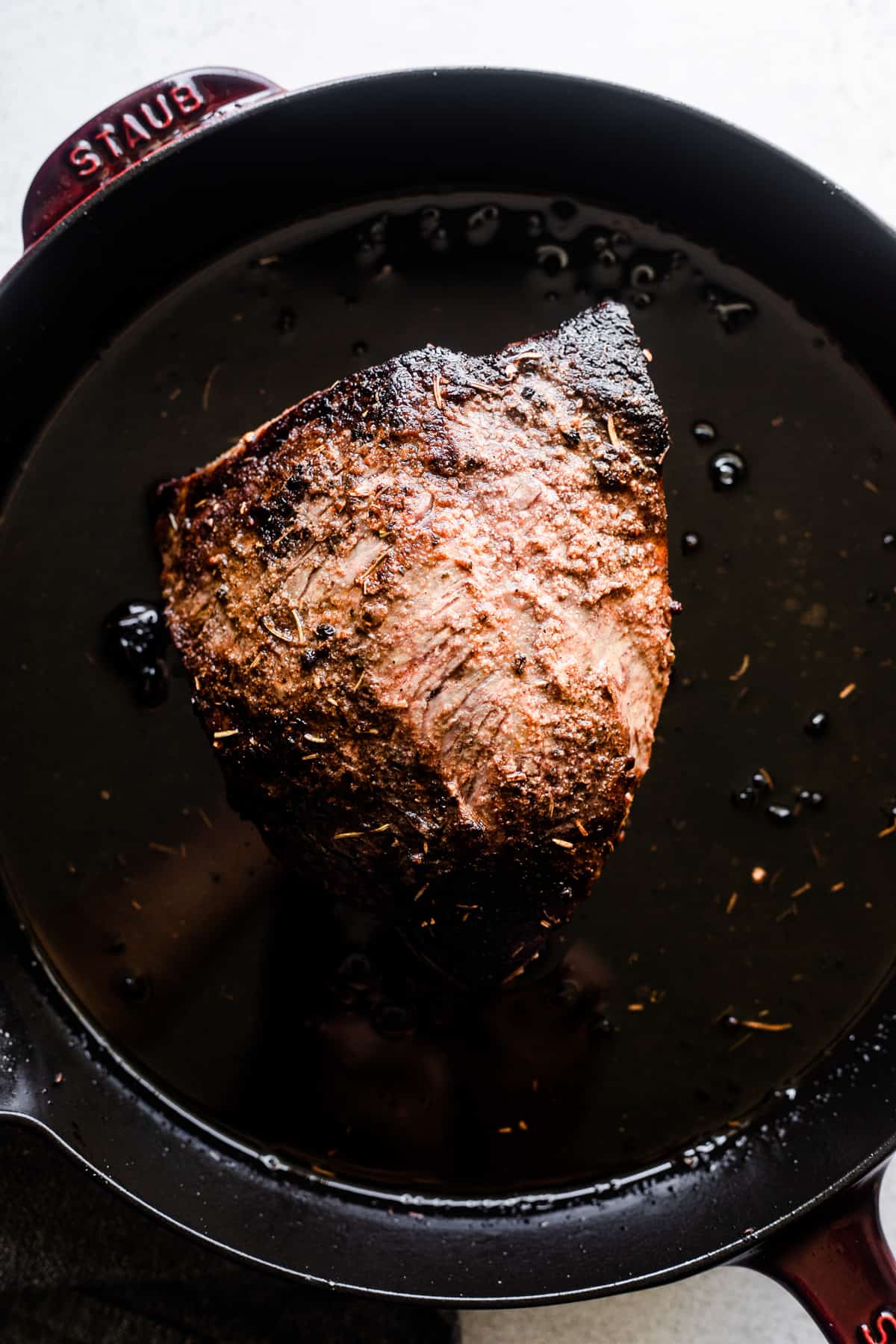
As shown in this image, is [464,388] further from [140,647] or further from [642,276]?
[140,647]

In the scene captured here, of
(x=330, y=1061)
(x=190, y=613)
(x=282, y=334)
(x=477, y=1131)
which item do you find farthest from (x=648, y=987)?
(x=282, y=334)

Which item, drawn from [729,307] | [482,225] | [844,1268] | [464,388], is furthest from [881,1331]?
[482,225]

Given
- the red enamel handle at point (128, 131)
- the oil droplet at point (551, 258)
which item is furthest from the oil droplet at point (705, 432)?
the red enamel handle at point (128, 131)

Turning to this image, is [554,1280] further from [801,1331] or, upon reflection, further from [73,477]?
[73,477]

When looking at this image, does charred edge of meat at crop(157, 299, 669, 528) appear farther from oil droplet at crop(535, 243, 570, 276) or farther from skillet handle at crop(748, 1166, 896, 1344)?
skillet handle at crop(748, 1166, 896, 1344)

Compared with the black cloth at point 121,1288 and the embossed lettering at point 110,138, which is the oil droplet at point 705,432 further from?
the black cloth at point 121,1288
